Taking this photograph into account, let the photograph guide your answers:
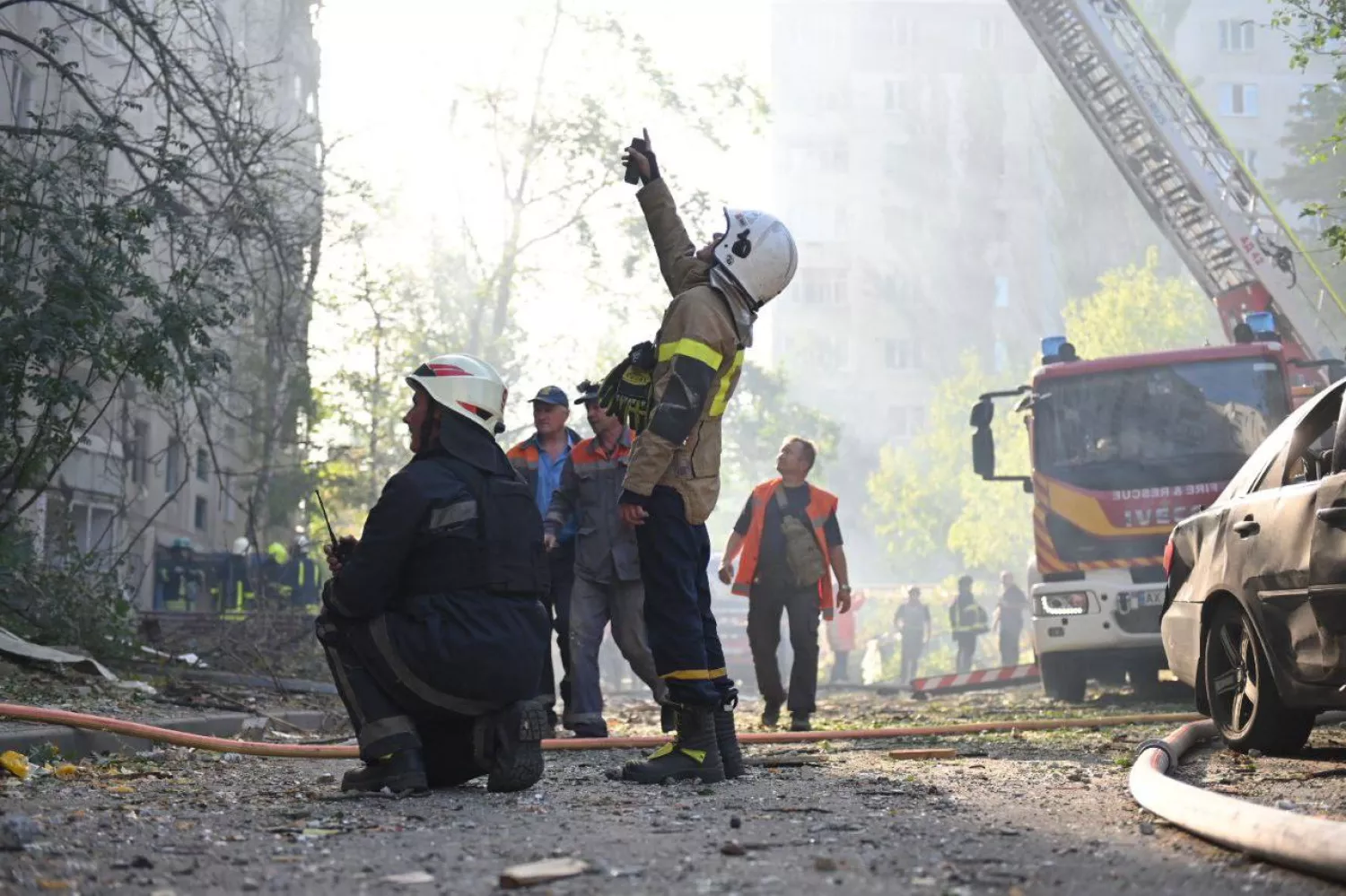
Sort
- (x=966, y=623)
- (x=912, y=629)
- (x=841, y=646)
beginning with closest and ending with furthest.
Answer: (x=966, y=623) → (x=912, y=629) → (x=841, y=646)

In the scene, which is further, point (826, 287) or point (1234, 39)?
point (826, 287)

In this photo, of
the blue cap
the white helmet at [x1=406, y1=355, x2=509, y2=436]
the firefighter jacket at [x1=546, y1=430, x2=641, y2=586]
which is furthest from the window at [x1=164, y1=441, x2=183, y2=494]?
the white helmet at [x1=406, y1=355, x2=509, y2=436]

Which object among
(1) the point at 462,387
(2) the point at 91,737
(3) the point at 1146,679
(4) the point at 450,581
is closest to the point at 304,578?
(3) the point at 1146,679

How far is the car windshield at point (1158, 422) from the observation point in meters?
14.2

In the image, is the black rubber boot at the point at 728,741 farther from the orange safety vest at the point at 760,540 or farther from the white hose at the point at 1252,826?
the orange safety vest at the point at 760,540

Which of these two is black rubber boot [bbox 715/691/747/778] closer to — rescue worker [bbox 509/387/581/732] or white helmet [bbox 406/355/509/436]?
white helmet [bbox 406/355/509/436]

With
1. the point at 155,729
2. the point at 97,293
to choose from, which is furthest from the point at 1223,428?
the point at 155,729

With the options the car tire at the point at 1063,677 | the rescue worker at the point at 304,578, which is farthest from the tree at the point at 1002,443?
the car tire at the point at 1063,677

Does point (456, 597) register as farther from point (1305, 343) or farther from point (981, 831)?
point (1305, 343)

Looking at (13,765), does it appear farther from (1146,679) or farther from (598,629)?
(1146,679)

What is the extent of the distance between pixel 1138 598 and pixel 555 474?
17.5ft

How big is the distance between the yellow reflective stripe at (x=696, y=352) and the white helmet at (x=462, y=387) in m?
0.70

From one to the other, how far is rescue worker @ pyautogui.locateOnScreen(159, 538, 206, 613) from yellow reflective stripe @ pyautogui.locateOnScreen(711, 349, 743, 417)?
18344 millimetres

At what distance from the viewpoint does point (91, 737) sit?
771 cm
